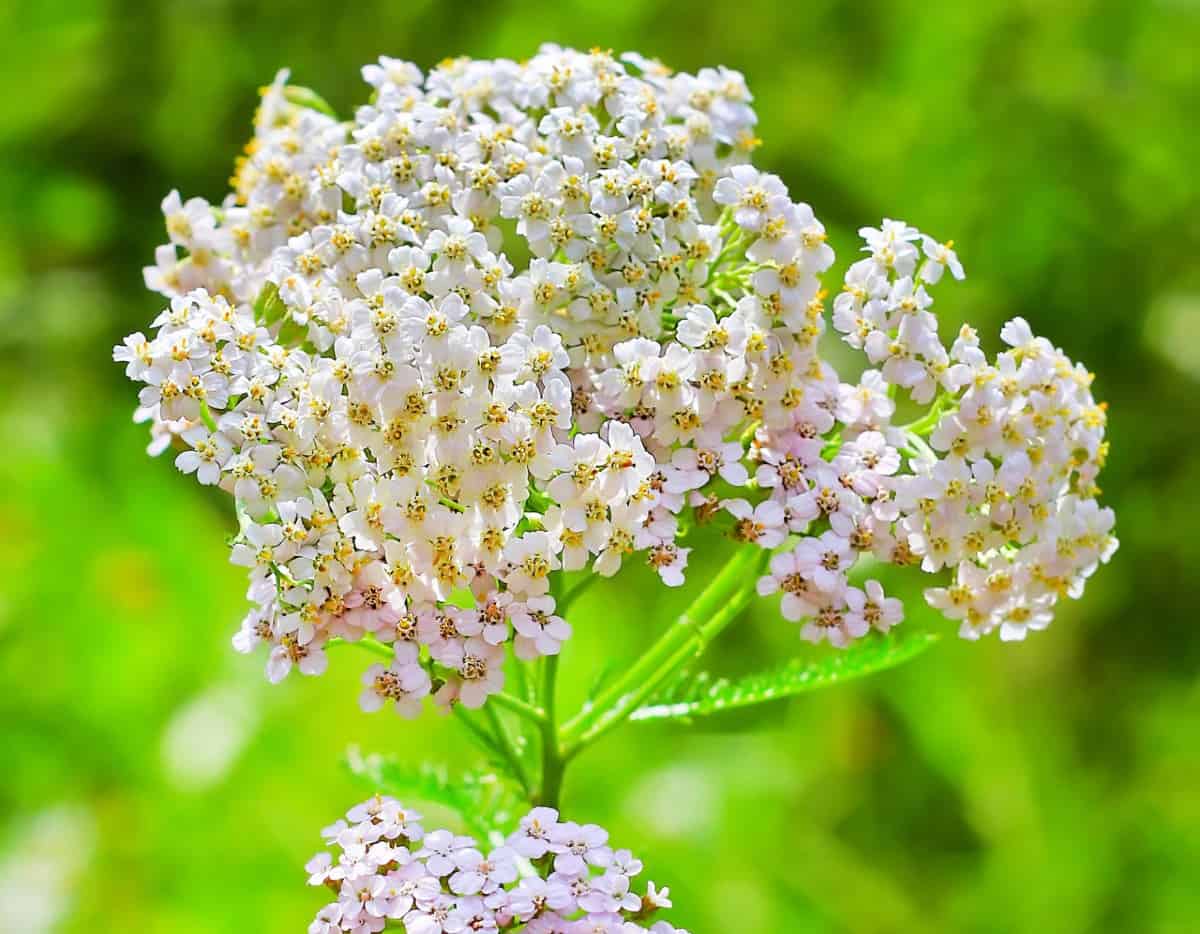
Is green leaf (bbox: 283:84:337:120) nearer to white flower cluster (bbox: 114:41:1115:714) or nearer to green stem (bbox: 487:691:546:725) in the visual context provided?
white flower cluster (bbox: 114:41:1115:714)

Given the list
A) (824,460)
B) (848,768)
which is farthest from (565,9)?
(824,460)

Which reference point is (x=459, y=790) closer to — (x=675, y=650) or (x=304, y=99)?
(x=675, y=650)

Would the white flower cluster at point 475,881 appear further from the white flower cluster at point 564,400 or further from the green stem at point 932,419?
the green stem at point 932,419

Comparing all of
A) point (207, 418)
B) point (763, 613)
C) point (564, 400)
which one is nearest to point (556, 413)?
point (564, 400)

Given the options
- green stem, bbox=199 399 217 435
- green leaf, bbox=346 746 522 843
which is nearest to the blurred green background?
green leaf, bbox=346 746 522 843

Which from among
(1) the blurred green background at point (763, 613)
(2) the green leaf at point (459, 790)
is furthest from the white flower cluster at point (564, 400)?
(1) the blurred green background at point (763, 613)

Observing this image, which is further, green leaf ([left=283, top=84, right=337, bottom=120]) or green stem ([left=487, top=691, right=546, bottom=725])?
green leaf ([left=283, top=84, right=337, bottom=120])
